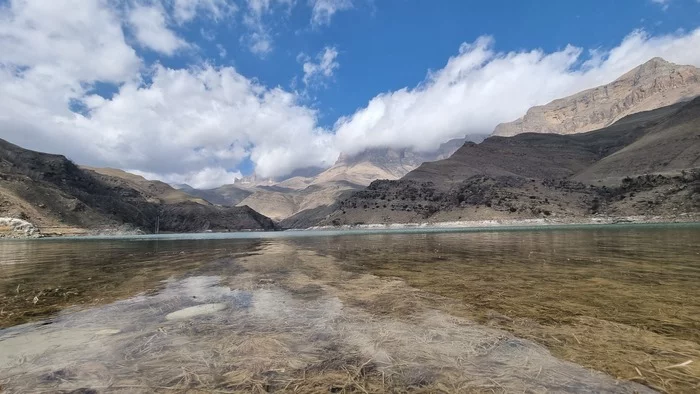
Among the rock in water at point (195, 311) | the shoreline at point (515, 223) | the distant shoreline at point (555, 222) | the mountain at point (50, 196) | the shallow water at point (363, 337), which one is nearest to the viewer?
the shallow water at point (363, 337)

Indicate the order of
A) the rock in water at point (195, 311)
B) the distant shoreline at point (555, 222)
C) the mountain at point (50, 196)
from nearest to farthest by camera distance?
1. the rock in water at point (195, 311)
2. the distant shoreline at point (555, 222)
3. the mountain at point (50, 196)

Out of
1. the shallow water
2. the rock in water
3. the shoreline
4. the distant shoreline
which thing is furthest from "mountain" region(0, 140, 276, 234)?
the distant shoreline

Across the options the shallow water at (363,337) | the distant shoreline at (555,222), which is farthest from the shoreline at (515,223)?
the shallow water at (363,337)

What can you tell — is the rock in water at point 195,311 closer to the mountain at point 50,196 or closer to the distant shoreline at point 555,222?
the mountain at point 50,196

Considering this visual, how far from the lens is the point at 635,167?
167750 millimetres

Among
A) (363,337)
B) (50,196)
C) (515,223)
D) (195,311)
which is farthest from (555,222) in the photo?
(50,196)

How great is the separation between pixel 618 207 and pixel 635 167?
44.8m

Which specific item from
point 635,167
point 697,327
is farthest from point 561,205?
point 697,327

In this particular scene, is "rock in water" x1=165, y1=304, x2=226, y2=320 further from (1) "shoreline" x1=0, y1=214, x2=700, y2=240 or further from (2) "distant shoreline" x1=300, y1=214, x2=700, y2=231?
(2) "distant shoreline" x1=300, y1=214, x2=700, y2=231

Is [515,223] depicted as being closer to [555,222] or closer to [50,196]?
[555,222]

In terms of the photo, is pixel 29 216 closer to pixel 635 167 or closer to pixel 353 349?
pixel 353 349

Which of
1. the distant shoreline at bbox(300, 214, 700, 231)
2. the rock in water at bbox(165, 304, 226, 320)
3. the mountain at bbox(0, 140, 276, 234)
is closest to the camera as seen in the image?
the rock in water at bbox(165, 304, 226, 320)

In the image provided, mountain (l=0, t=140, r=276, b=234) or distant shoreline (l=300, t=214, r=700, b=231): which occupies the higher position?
mountain (l=0, t=140, r=276, b=234)

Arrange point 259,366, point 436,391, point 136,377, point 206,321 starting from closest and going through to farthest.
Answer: point 436,391 < point 136,377 < point 259,366 < point 206,321
